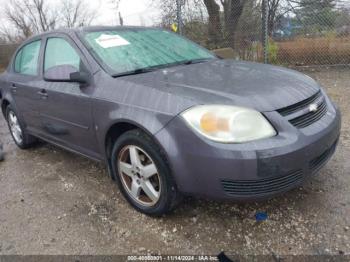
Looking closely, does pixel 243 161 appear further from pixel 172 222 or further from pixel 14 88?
pixel 14 88

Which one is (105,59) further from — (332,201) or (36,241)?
(332,201)

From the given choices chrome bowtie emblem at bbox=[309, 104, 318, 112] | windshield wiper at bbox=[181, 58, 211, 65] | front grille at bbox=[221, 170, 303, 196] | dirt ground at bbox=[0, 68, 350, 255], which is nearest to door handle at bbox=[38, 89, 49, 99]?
dirt ground at bbox=[0, 68, 350, 255]

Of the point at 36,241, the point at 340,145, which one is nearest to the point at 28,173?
the point at 36,241

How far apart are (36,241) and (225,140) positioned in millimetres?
1631

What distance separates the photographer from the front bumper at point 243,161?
6.30 feet

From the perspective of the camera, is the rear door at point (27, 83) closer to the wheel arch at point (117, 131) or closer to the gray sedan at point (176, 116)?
the gray sedan at point (176, 116)

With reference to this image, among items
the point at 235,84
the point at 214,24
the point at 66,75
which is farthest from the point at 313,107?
the point at 214,24

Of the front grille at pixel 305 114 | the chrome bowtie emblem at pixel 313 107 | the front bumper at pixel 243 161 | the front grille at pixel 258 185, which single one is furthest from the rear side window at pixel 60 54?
the chrome bowtie emblem at pixel 313 107

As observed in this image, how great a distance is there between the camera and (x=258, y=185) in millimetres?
1980

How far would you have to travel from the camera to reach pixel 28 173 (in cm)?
360

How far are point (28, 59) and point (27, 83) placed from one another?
41cm

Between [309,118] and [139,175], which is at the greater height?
[309,118]

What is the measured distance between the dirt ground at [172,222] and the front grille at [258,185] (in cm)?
42

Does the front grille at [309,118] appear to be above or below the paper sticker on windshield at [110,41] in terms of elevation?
below
